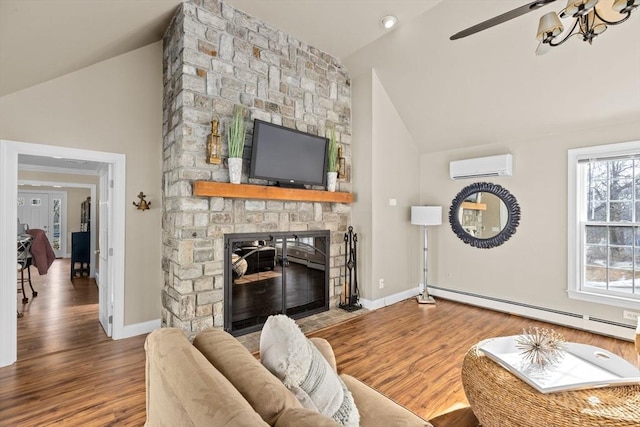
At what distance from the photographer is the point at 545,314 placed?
13.1 ft

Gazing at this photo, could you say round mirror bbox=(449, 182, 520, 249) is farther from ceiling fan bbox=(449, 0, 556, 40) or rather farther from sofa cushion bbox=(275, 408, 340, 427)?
sofa cushion bbox=(275, 408, 340, 427)

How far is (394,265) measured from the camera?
4.75m

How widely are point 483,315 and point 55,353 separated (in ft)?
16.0

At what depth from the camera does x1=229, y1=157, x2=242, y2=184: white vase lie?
321 centimetres

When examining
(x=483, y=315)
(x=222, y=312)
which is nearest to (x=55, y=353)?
(x=222, y=312)

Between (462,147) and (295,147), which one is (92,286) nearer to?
(295,147)

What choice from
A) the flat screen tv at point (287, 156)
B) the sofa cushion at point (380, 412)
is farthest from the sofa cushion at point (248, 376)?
the flat screen tv at point (287, 156)

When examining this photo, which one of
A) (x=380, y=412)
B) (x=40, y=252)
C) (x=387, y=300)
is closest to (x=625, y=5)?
(x=380, y=412)

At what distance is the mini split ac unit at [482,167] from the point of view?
422 cm

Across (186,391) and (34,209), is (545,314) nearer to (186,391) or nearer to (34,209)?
(186,391)

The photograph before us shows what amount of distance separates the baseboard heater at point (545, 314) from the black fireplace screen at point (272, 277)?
6.99 feet

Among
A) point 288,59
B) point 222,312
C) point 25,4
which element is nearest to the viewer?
point 25,4

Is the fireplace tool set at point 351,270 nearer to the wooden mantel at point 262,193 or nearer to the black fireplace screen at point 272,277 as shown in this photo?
the black fireplace screen at point 272,277

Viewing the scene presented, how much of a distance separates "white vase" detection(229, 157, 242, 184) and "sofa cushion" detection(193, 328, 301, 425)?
6.73ft
